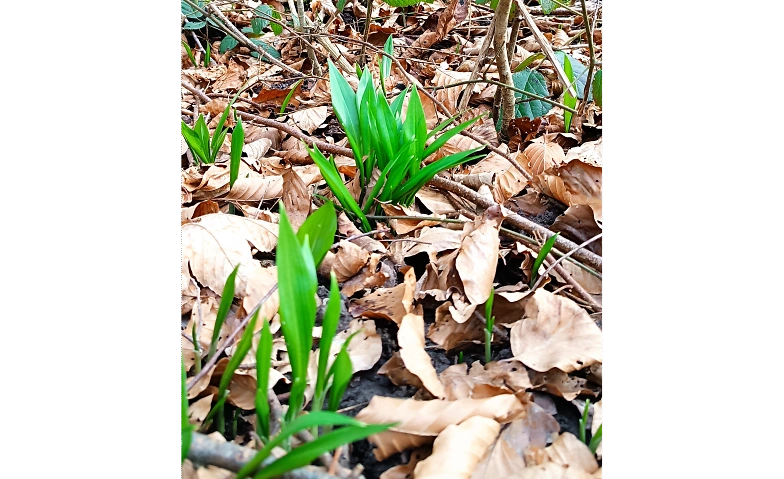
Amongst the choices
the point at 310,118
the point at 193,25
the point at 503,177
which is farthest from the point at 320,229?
the point at 193,25

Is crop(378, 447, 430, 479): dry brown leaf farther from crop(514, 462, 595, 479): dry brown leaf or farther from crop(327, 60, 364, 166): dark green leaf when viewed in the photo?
crop(327, 60, 364, 166): dark green leaf

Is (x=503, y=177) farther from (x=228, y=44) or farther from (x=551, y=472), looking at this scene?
(x=228, y=44)

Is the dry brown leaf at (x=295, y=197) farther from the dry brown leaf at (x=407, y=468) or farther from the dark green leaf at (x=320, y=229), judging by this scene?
the dry brown leaf at (x=407, y=468)

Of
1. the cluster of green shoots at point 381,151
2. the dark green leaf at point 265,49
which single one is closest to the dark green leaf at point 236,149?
the cluster of green shoots at point 381,151

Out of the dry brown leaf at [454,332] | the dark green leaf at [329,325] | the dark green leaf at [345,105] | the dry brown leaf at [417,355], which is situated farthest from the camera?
the dark green leaf at [345,105]

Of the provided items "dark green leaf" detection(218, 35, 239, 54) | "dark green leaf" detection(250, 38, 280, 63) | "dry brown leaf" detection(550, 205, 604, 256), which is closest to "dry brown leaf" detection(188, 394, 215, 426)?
"dry brown leaf" detection(550, 205, 604, 256)

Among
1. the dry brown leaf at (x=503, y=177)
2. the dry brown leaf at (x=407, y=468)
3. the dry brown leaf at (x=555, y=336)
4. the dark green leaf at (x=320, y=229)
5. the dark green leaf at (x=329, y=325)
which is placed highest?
the dark green leaf at (x=320, y=229)

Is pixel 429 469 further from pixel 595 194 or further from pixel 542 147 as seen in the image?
pixel 542 147
